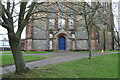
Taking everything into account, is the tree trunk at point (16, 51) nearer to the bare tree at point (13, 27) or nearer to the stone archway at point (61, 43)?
the bare tree at point (13, 27)

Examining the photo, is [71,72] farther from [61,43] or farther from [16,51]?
[61,43]

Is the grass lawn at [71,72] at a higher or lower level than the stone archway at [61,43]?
lower

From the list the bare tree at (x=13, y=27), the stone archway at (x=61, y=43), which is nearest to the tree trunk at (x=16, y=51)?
the bare tree at (x=13, y=27)

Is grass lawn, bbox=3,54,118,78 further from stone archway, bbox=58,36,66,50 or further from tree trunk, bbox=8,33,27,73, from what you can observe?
stone archway, bbox=58,36,66,50

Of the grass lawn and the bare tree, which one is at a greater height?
the bare tree

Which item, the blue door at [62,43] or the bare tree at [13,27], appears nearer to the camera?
the bare tree at [13,27]

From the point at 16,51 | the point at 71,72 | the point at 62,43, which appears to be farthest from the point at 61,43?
the point at 16,51

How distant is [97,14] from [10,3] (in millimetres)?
8480

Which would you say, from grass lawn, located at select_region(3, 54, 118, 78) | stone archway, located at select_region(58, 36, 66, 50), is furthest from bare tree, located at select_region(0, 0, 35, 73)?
stone archway, located at select_region(58, 36, 66, 50)

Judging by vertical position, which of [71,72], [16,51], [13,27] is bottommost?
[71,72]

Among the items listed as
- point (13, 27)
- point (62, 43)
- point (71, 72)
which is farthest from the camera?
point (62, 43)

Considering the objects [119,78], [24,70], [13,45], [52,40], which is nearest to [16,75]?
[24,70]

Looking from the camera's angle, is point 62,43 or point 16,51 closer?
point 16,51

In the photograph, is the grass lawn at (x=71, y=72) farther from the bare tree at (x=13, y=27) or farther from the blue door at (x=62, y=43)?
the blue door at (x=62, y=43)
